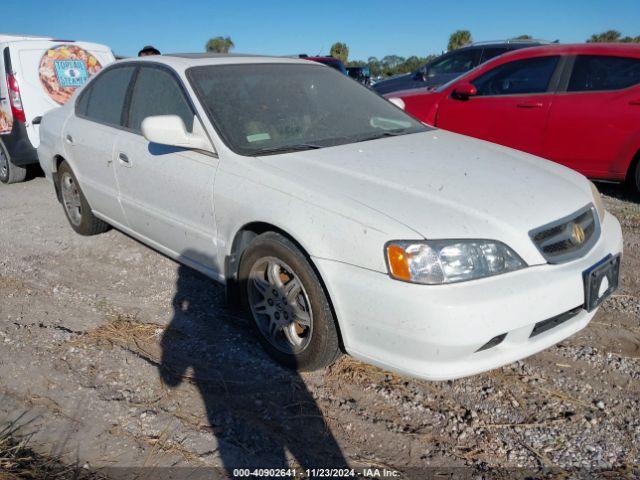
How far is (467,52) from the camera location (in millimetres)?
9938

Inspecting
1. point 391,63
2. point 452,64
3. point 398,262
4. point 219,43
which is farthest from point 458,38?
point 398,262

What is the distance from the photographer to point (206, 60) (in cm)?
363

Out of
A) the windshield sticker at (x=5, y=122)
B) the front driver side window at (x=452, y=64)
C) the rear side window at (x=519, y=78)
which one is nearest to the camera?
the rear side window at (x=519, y=78)

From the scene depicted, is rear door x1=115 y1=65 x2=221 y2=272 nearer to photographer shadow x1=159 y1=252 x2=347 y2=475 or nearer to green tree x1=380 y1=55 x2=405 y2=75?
photographer shadow x1=159 y1=252 x2=347 y2=475

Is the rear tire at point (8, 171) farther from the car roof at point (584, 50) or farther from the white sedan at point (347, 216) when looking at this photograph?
the car roof at point (584, 50)

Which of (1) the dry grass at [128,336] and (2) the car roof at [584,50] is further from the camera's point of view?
(2) the car roof at [584,50]

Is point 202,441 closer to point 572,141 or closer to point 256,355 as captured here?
point 256,355

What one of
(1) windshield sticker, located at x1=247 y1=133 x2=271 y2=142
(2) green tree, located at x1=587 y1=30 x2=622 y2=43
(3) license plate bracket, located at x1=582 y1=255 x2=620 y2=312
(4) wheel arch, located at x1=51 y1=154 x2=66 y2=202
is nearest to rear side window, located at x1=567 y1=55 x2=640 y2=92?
(3) license plate bracket, located at x1=582 y1=255 x2=620 y2=312

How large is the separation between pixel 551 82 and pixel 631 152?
3.57 feet

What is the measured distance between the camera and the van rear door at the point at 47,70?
21.5 ft

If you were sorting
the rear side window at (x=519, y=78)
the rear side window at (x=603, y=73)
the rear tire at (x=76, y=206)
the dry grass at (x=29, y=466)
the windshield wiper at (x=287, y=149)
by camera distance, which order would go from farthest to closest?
the rear side window at (x=519, y=78)
the rear side window at (x=603, y=73)
the rear tire at (x=76, y=206)
the windshield wiper at (x=287, y=149)
the dry grass at (x=29, y=466)

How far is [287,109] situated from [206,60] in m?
0.70

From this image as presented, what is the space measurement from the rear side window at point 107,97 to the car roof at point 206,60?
0.18m

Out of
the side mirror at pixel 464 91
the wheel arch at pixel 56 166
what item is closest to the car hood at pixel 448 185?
the wheel arch at pixel 56 166
